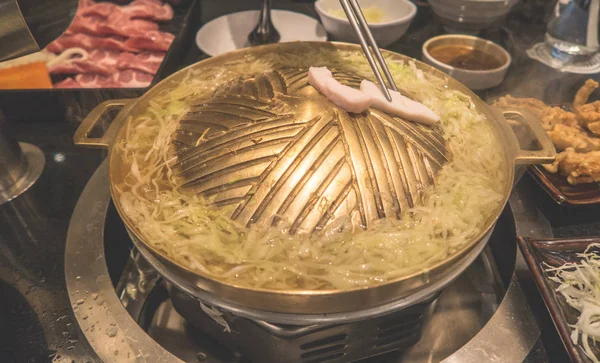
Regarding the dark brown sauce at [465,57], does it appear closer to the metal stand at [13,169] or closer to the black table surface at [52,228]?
the black table surface at [52,228]

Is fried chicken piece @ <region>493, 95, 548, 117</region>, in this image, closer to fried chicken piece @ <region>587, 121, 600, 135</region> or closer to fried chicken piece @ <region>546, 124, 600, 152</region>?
fried chicken piece @ <region>546, 124, 600, 152</region>

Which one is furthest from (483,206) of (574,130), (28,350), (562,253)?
(28,350)

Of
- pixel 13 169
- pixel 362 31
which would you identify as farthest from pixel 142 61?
pixel 362 31

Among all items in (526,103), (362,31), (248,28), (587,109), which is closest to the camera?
(362,31)

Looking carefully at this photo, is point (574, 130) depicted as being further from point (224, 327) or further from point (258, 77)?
point (224, 327)

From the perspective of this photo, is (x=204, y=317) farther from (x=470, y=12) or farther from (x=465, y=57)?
(x=470, y=12)

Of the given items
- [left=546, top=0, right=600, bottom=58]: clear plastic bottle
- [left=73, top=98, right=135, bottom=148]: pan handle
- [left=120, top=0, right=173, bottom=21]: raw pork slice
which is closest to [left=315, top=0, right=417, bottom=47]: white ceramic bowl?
[left=546, top=0, right=600, bottom=58]: clear plastic bottle

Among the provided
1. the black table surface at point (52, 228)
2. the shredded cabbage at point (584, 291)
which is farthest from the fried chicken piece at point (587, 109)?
the shredded cabbage at point (584, 291)
